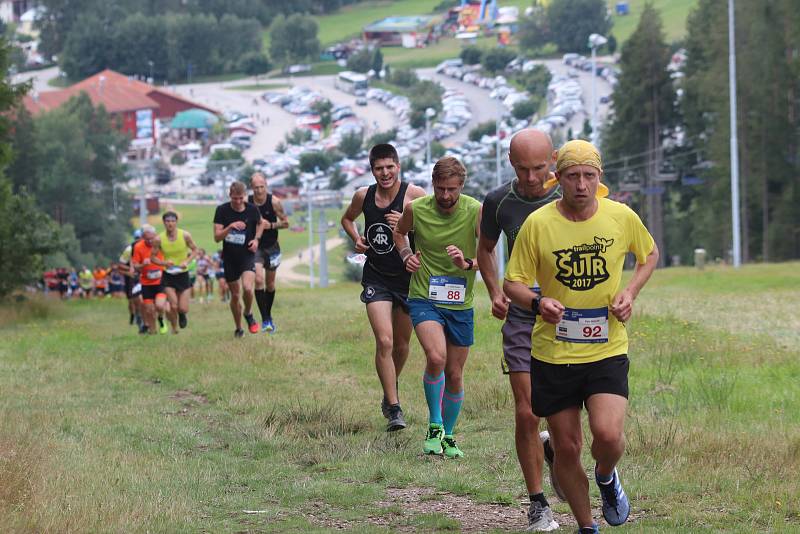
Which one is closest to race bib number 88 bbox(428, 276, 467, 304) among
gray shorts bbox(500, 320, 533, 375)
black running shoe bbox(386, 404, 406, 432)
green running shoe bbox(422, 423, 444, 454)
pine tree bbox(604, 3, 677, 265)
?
green running shoe bbox(422, 423, 444, 454)

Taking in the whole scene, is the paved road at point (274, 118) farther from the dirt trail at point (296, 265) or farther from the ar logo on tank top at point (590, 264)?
the ar logo on tank top at point (590, 264)

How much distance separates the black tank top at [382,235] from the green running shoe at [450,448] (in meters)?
1.57

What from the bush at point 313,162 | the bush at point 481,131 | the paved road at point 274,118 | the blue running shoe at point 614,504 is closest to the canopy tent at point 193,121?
the paved road at point 274,118

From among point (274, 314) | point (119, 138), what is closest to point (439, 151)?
point (119, 138)

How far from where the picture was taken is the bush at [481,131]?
15438 centimetres

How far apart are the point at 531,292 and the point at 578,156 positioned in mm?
702

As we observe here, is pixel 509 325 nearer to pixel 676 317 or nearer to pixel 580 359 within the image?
pixel 580 359

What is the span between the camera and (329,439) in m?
11.4

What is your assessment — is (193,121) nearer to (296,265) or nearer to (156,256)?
(296,265)

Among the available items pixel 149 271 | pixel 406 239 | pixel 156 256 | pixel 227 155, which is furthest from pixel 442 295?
pixel 227 155

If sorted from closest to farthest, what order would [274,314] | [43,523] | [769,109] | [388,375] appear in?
[43,523], [388,375], [274,314], [769,109]

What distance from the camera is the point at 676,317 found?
21.6m

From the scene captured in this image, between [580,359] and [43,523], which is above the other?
[580,359]

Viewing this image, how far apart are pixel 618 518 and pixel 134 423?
5.61m
